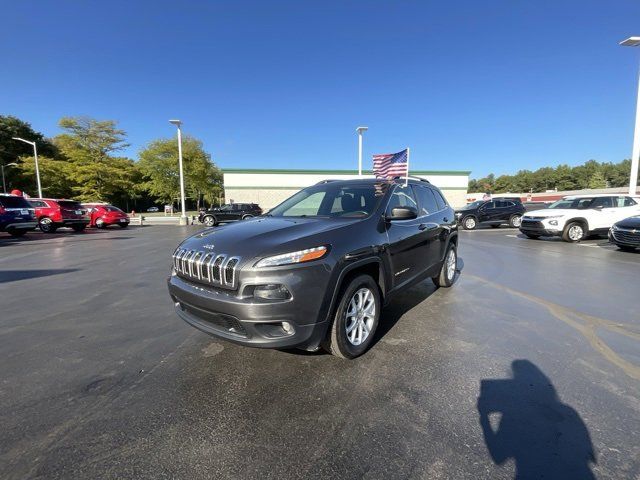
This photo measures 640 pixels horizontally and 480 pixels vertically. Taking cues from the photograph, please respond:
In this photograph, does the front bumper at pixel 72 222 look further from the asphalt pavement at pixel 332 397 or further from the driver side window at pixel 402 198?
the driver side window at pixel 402 198

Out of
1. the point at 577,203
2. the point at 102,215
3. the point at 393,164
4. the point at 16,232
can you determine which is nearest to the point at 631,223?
the point at 577,203

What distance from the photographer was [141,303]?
5211mm

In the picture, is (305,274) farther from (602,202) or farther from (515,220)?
(515,220)

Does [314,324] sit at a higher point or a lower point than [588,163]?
lower

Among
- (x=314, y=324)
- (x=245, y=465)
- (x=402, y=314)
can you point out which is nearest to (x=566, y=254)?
(x=402, y=314)

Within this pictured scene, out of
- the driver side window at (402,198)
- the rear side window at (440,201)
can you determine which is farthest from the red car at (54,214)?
the driver side window at (402,198)

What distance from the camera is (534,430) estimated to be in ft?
7.52

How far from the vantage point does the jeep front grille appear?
2756 mm

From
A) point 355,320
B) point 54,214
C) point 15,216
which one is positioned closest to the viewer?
point 355,320

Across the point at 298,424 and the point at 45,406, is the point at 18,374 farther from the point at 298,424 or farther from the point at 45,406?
the point at 298,424

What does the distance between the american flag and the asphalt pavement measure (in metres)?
7.00

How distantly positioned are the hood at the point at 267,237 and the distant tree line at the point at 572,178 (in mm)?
97094

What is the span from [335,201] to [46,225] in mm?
19984

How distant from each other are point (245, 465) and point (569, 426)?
2.21m
